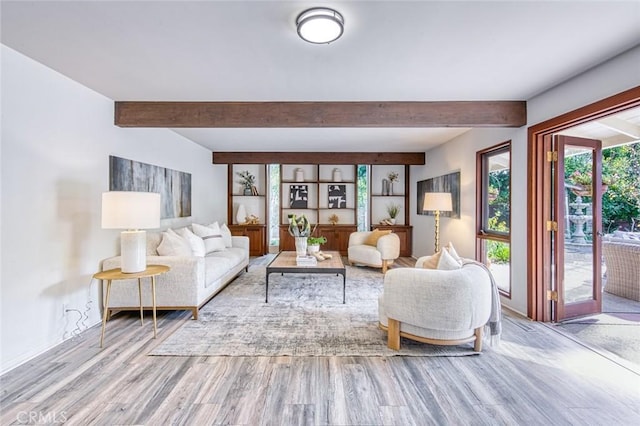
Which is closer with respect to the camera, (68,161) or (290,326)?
(68,161)

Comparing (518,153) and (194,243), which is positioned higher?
(518,153)

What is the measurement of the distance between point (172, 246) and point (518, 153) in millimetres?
4173

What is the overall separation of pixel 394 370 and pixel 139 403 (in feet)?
5.65

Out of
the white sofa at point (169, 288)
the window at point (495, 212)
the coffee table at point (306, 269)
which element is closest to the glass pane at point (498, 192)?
the window at point (495, 212)

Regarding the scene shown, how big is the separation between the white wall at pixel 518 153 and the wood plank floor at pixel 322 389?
1138 millimetres

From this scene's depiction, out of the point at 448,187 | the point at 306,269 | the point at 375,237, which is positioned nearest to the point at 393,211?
the point at 375,237

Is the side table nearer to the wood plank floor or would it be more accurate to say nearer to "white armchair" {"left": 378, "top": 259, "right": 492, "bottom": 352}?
the wood plank floor

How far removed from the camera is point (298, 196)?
7.21 metres

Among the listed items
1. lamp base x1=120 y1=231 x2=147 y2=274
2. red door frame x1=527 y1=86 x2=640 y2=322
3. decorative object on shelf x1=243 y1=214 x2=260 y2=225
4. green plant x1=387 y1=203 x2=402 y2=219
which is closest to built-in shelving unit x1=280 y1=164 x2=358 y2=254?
decorative object on shelf x1=243 y1=214 x2=260 y2=225

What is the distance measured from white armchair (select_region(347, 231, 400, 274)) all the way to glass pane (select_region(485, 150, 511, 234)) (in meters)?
1.62

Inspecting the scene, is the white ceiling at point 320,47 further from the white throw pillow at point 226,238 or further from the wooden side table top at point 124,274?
the white throw pillow at point 226,238

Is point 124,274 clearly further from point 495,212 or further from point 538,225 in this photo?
point 495,212

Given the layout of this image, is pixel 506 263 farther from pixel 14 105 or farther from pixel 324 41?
pixel 14 105

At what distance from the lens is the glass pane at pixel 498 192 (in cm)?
364
